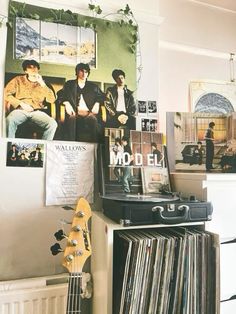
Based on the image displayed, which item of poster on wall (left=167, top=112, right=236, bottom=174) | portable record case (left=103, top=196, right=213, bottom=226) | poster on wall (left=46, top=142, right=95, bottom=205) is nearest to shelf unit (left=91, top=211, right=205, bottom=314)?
portable record case (left=103, top=196, right=213, bottom=226)

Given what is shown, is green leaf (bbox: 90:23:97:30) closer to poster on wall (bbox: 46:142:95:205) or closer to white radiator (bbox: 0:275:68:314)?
poster on wall (bbox: 46:142:95:205)

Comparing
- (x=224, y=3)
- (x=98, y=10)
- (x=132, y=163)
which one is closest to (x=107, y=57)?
(x=98, y=10)

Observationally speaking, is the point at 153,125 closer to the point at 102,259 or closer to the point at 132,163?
the point at 132,163

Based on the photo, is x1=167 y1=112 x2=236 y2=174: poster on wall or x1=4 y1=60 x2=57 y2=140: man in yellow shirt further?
x1=167 y1=112 x2=236 y2=174: poster on wall

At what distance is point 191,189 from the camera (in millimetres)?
1339

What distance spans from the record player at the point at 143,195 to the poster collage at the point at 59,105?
0.04 metres

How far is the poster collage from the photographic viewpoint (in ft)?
4.51

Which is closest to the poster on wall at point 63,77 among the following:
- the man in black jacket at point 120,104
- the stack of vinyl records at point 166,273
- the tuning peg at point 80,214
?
the man in black jacket at point 120,104

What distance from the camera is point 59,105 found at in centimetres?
143

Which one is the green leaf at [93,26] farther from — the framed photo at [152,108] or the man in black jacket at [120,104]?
the framed photo at [152,108]

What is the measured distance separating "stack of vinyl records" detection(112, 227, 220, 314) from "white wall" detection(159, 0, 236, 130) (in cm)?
80

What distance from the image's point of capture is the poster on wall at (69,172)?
1409 millimetres

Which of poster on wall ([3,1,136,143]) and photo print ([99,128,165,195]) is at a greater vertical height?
poster on wall ([3,1,136,143])

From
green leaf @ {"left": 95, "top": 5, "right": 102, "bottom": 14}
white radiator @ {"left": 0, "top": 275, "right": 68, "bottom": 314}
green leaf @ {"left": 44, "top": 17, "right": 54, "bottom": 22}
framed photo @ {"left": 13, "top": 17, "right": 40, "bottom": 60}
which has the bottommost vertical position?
white radiator @ {"left": 0, "top": 275, "right": 68, "bottom": 314}
